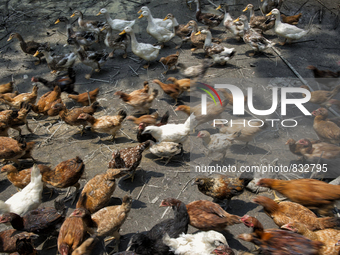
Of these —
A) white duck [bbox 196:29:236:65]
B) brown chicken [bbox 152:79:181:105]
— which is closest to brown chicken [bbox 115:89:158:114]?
brown chicken [bbox 152:79:181:105]

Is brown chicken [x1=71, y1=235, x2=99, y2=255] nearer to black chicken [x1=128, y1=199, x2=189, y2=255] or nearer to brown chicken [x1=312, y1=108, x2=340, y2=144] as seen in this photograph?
black chicken [x1=128, y1=199, x2=189, y2=255]

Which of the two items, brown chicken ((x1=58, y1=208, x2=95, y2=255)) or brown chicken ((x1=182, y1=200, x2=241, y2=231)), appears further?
brown chicken ((x1=182, y1=200, x2=241, y2=231))

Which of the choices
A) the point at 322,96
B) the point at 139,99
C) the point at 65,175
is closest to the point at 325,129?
the point at 322,96

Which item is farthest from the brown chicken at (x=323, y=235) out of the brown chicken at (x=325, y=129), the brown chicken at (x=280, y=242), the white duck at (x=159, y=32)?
the white duck at (x=159, y=32)

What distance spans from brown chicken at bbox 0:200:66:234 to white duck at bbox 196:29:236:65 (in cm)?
587

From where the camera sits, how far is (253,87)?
23.8 ft

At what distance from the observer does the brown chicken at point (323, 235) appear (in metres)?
3.40

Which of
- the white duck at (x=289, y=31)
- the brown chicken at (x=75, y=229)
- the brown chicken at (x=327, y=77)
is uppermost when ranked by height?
the white duck at (x=289, y=31)

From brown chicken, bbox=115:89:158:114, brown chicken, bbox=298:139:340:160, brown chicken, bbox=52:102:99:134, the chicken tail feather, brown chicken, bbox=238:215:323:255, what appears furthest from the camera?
brown chicken, bbox=115:89:158:114

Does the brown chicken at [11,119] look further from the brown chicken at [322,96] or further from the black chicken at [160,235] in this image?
the brown chicken at [322,96]

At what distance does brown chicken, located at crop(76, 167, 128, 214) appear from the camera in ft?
13.9

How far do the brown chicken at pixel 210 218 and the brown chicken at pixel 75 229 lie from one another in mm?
A: 1445

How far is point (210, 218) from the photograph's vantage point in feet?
12.7

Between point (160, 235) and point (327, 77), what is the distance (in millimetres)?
5554
